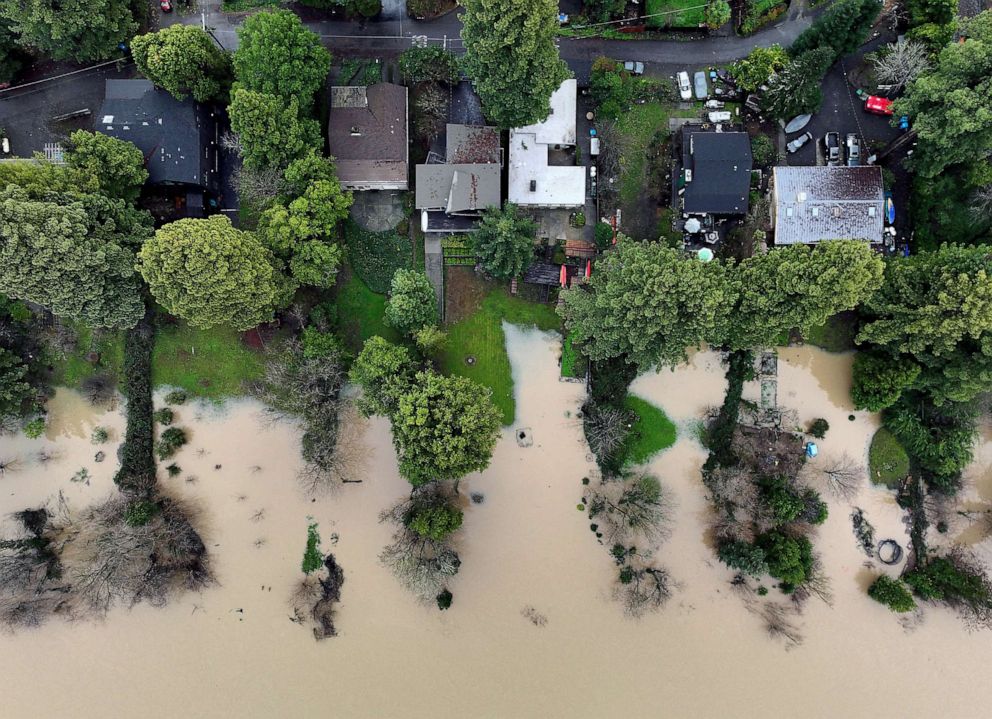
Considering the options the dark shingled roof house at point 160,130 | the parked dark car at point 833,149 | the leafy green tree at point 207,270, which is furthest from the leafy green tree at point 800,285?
the dark shingled roof house at point 160,130

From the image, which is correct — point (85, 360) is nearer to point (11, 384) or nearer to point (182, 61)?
point (11, 384)

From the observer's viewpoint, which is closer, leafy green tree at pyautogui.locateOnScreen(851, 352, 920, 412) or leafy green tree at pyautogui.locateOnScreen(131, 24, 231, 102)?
leafy green tree at pyautogui.locateOnScreen(131, 24, 231, 102)

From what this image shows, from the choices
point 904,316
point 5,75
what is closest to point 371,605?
point 904,316

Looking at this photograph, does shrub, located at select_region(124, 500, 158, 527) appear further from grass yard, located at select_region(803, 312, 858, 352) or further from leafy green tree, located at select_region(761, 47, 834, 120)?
leafy green tree, located at select_region(761, 47, 834, 120)

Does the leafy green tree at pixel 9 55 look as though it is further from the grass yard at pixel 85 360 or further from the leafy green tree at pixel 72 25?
the grass yard at pixel 85 360

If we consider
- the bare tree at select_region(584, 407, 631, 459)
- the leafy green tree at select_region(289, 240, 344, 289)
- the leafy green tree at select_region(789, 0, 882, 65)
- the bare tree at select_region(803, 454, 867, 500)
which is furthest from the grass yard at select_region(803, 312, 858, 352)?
the leafy green tree at select_region(289, 240, 344, 289)
